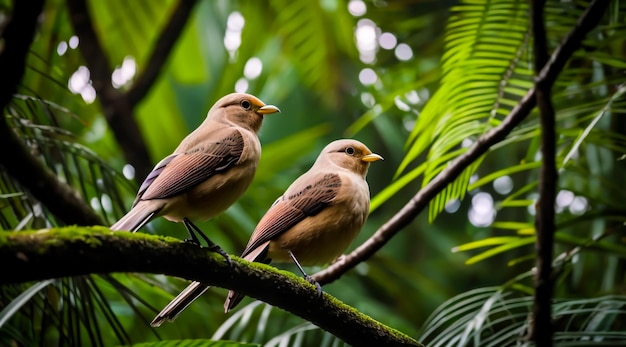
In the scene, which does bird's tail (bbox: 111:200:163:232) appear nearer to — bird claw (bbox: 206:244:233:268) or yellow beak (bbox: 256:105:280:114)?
bird claw (bbox: 206:244:233:268)

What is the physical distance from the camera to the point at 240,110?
192cm

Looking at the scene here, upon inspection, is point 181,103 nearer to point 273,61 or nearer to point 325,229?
point 273,61

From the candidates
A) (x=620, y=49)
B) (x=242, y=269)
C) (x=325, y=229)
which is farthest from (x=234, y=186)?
(x=620, y=49)

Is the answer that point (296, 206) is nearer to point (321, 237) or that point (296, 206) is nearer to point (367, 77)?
point (321, 237)

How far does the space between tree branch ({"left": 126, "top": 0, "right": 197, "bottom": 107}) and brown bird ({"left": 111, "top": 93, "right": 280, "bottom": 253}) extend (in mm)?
2367

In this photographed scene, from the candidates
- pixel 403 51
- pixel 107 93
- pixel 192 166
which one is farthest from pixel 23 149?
pixel 403 51

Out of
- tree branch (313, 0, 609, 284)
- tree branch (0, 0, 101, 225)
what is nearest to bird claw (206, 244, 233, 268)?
tree branch (0, 0, 101, 225)

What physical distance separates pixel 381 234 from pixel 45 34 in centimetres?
246

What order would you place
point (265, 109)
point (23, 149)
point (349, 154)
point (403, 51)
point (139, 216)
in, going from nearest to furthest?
point (23, 149)
point (139, 216)
point (265, 109)
point (349, 154)
point (403, 51)

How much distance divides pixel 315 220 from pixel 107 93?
2.30 m

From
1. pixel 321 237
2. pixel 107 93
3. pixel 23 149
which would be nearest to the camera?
pixel 23 149

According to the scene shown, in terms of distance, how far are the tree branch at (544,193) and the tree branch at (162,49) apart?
9.40 ft

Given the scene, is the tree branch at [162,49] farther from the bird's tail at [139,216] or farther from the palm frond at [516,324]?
the bird's tail at [139,216]

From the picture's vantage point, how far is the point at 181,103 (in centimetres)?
470
